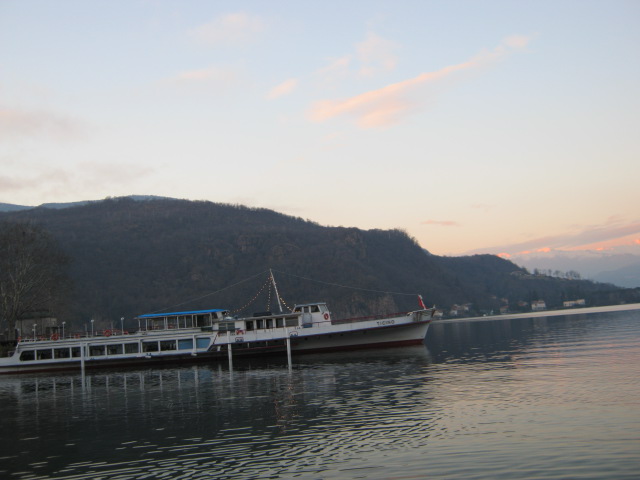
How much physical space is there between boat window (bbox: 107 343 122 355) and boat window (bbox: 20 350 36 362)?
29.2 ft

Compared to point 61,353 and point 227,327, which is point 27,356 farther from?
point 227,327

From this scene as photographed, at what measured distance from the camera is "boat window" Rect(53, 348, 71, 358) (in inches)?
2758

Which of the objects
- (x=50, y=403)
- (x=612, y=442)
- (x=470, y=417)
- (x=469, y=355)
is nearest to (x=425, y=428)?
(x=470, y=417)

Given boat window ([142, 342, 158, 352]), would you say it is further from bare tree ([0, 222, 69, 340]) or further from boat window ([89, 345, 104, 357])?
bare tree ([0, 222, 69, 340])

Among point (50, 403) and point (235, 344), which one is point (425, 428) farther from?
point (235, 344)

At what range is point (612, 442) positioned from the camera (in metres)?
19.2

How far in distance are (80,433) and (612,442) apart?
2168cm

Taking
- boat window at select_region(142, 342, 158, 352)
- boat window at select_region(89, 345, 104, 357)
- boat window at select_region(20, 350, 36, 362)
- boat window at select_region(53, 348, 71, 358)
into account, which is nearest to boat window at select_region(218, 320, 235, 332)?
boat window at select_region(142, 342, 158, 352)

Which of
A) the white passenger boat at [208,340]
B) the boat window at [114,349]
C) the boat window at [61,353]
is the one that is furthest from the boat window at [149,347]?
the boat window at [61,353]

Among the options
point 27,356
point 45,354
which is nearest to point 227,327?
A: point 45,354

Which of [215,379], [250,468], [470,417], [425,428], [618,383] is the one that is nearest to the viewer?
[250,468]

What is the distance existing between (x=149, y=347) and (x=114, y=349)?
14.3ft

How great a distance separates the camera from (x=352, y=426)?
78.3 feet

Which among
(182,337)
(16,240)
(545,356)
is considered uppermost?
(16,240)
